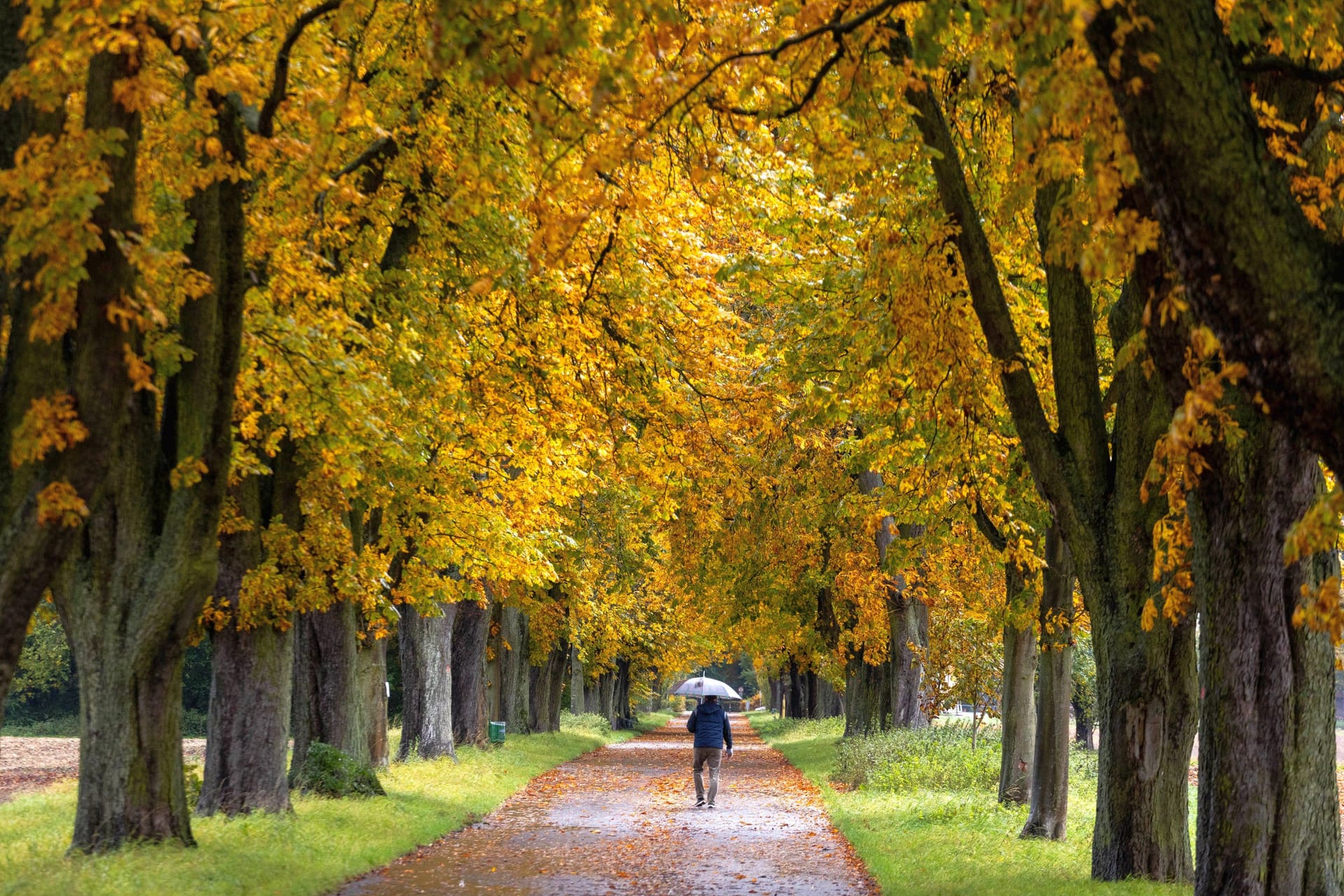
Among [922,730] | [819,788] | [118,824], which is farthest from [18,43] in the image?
Result: [922,730]

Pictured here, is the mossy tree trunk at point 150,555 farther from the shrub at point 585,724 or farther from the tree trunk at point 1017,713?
the shrub at point 585,724

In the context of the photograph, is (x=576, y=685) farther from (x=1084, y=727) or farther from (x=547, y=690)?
(x=1084, y=727)

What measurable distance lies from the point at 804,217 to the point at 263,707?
321 inches

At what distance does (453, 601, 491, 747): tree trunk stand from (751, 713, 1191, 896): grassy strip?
11.0 meters

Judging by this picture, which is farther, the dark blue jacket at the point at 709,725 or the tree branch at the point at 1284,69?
the dark blue jacket at the point at 709,725

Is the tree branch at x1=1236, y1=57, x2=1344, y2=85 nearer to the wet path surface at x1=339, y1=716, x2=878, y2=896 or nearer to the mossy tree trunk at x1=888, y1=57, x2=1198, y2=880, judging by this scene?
the mossy tree trunk at x1=888, y1=57, x2=1198, y2=880

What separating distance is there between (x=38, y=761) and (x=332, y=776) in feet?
65.8

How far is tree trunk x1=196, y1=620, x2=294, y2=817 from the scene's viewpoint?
47.5 feet

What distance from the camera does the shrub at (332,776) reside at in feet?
56.4

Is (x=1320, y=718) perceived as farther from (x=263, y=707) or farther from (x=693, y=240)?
(x=263, y=707)

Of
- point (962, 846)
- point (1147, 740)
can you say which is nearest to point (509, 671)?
point (962, 846)

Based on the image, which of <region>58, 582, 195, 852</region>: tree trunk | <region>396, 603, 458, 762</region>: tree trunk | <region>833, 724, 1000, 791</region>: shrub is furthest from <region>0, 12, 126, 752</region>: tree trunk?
<region>396, 603, 458, 762</region>: tree trunk

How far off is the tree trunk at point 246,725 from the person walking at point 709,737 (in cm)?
726

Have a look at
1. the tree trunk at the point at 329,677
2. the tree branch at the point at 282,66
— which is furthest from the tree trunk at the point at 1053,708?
the tree branch at the point at 282,66
